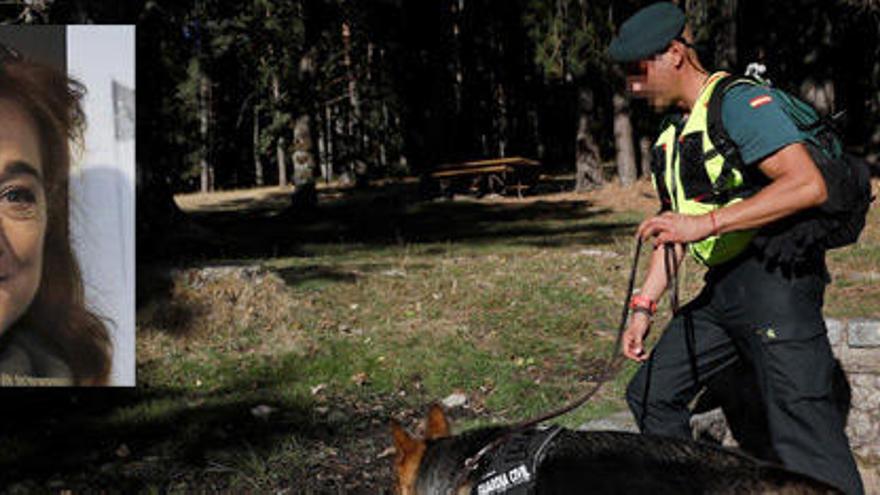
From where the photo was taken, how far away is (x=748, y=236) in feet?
10.7

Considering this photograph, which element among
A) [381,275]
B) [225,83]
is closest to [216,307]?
[381,275]

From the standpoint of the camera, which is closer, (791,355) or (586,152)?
(791,355)

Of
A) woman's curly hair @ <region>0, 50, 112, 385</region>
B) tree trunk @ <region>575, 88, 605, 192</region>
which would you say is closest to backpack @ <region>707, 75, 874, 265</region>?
woman's curly hair @ <region>0, 50, 112, 385</region>

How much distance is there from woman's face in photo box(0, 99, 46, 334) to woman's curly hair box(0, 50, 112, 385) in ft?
0.12

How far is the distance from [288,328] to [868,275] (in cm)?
575

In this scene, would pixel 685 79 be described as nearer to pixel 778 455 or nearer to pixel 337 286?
pixel 778 455

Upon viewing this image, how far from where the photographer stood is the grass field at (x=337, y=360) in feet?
17.9

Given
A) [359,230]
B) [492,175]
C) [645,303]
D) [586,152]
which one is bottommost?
[359,230]

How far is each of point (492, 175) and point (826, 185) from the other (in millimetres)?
22828

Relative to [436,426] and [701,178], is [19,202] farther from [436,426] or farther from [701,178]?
[701,178]

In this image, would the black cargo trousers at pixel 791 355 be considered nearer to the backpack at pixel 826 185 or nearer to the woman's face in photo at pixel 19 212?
the backpack at pixel 826 185

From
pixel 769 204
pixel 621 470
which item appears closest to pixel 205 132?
pixel 769 204

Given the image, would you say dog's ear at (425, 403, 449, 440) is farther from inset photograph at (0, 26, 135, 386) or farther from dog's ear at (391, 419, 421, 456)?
inset photograph at (0, 26, 135, 386)

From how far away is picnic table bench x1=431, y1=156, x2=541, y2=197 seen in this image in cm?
2486
